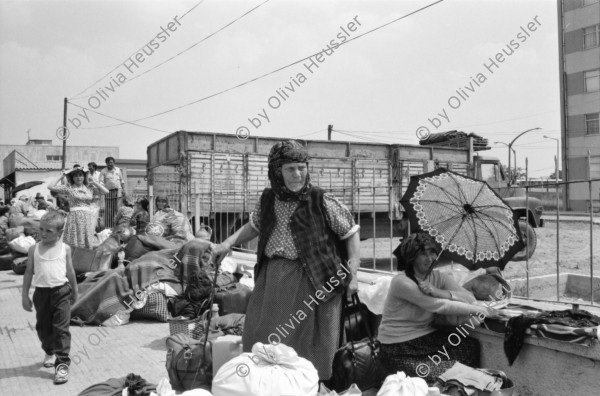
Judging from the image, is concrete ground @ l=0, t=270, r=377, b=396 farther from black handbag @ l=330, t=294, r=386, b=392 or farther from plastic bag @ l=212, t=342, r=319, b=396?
plastic bag @ l=212, t=342, r=319, b=396

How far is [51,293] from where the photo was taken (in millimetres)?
4285

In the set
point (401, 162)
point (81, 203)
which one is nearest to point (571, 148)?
point (401, 162)

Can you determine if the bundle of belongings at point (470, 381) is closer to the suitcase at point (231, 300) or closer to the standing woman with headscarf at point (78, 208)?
the suitcase at point (231, 300)

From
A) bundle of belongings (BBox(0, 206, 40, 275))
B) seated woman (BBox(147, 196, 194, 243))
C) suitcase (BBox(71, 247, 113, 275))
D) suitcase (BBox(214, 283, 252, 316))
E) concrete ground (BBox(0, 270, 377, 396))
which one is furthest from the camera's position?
bundle of belongings (BBox(0, 206, 40, 275))

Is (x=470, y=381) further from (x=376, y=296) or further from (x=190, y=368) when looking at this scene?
(x=190, y=368)

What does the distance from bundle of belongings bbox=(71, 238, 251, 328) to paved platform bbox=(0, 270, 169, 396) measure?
0.18 meters

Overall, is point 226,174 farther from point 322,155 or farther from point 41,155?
point 41,155

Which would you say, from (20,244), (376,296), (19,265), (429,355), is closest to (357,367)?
(429,355)

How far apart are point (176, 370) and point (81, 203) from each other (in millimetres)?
5565

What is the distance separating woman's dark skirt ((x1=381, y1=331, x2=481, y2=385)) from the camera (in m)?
3.55

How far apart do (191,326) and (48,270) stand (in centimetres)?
138

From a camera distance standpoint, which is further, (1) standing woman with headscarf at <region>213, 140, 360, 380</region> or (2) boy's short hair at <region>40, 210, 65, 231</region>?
(2) boy's short hair at <region>40, 210, 65, 231</region>

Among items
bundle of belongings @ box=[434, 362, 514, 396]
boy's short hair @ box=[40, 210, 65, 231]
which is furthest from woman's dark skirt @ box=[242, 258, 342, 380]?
boy's short hair @ box=[40, 210, 65, 231]

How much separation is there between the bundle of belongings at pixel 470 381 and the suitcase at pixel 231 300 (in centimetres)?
308
